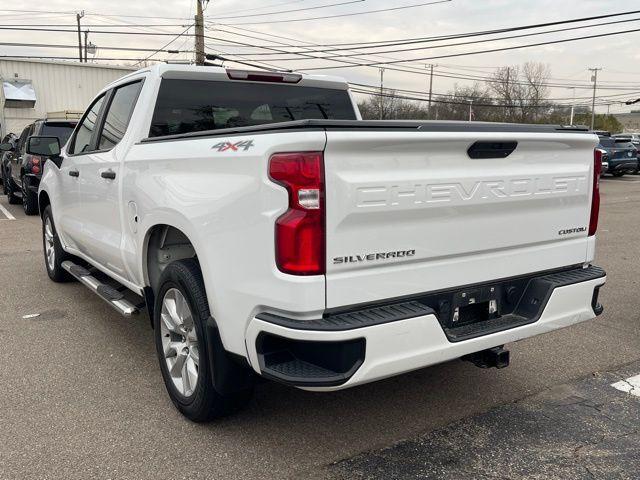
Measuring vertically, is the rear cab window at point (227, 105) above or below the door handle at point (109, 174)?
above

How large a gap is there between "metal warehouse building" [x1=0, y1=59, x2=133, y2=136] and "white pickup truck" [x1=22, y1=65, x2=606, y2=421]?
69.7ft

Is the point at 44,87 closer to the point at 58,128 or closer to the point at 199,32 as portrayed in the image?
the point at 199,32

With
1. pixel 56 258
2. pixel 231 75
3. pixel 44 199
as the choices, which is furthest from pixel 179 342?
pixel 44 199

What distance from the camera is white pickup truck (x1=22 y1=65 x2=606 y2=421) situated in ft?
8.14

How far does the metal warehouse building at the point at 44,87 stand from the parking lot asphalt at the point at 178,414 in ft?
64.5

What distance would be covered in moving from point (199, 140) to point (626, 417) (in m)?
2.96

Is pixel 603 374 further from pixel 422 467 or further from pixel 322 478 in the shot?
pixel 322 478

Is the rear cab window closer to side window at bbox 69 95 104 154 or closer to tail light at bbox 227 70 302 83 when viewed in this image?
tail light at bbox 227 70 302 83

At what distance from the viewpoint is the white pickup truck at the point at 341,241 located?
248 cm

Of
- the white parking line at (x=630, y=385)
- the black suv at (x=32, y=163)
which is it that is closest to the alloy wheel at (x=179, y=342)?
the white parking line at (x=630, y=385)

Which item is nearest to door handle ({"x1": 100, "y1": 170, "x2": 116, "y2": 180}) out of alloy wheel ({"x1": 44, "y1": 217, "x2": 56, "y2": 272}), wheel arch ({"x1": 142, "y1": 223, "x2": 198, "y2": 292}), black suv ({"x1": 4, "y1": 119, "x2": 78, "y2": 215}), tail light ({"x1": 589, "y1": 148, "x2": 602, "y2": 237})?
wheel arch ({"x1": 142, "y1": 223, "x2": 198, "y2": 292})

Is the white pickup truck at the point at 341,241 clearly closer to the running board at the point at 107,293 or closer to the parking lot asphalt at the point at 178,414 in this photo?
the running board at the point at 107,293

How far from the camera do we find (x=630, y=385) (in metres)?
3.96

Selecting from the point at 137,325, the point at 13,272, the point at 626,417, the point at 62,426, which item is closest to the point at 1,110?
the point at 13,272
